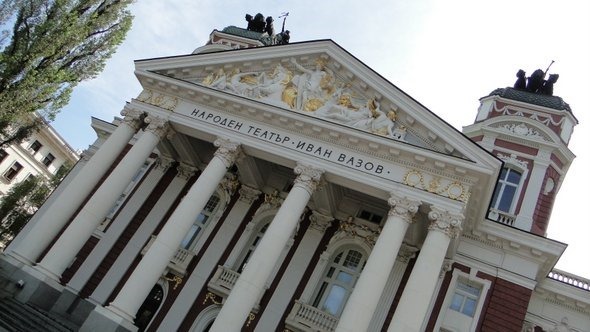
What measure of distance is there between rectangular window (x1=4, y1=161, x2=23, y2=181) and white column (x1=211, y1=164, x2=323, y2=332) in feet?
162

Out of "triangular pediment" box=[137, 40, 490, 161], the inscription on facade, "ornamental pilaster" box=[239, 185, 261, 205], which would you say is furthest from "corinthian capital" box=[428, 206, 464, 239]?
"ornamental pilaster" box=[239, 185, 261, 205]

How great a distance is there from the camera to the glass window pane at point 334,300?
1970cm

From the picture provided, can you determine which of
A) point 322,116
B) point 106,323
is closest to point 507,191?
point 322,116

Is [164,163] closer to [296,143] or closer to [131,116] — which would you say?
[131,116]

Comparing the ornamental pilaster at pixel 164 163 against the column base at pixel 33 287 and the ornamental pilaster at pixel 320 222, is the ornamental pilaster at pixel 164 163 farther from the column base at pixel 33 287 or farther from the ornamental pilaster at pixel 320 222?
the column base at pixel 33 287

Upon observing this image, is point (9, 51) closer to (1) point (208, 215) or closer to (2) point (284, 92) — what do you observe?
(1) point (208, 215)

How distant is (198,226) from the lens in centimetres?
2308

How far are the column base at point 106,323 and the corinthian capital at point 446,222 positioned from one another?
11.1m

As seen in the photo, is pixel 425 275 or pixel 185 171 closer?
pixel 425 275

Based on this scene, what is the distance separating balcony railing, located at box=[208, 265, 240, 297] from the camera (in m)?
20.3

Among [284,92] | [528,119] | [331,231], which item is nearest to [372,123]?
[284,92]

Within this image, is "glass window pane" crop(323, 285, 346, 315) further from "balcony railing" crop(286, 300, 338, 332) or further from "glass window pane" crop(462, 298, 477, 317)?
"glass window pane" crop(462, 298, 477, 317)

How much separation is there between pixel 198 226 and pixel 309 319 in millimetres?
7686

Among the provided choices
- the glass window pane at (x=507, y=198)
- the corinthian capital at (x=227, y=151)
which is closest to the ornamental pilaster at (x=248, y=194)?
the corinthian capital at (x=227, y=151)
